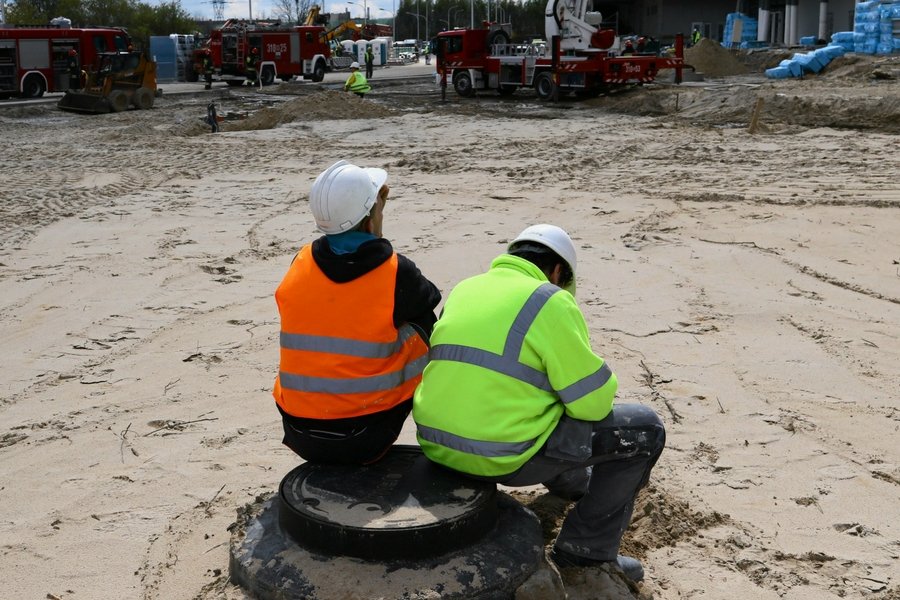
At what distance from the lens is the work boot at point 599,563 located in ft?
11.5

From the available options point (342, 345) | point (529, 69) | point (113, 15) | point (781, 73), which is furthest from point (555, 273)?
point (113, 15)

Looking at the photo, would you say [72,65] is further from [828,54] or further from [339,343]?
[339,343]

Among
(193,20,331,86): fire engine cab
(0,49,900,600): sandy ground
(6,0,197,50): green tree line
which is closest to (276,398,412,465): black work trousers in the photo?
(0,49,900,600): sandy ground

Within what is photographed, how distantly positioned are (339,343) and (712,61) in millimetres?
37617

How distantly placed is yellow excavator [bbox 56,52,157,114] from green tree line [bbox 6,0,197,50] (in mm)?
28691

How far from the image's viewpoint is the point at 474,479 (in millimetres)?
3420

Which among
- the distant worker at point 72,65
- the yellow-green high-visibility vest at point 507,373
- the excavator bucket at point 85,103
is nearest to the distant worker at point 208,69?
the distant worker at point 72,65

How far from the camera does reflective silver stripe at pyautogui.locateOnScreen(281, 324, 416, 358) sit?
3.38m

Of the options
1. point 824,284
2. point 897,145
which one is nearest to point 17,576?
point 824,284

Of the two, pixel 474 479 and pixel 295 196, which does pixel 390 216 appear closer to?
pixel 295 196

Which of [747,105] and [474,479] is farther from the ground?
[747,105]

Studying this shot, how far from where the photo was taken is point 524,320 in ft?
10.3

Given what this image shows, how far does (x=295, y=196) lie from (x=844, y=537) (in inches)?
341

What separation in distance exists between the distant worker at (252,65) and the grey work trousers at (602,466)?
35455 millimetres
